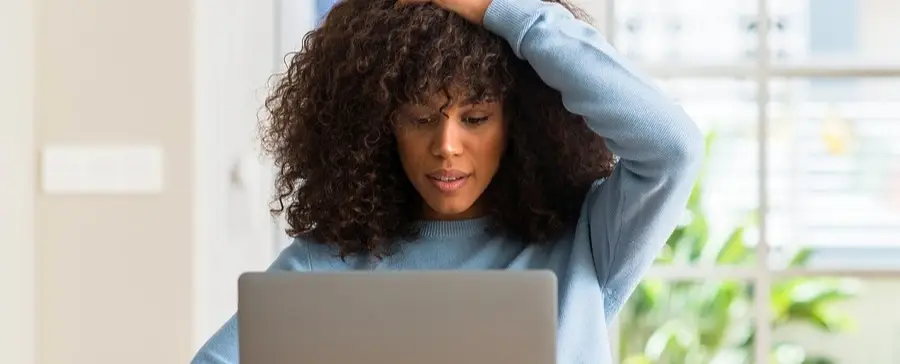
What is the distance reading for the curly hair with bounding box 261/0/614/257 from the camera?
1.18 m

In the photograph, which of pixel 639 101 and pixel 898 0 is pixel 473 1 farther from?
pixel 898 0

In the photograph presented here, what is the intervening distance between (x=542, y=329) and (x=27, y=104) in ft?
4.03

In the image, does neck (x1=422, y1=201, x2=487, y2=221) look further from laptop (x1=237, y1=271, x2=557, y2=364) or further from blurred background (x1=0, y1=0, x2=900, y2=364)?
blurred background (x1=0, y1=0, x2=900, y2=364)

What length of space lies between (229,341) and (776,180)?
152 centimetres

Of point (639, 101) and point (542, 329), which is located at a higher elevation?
point (639, 101)

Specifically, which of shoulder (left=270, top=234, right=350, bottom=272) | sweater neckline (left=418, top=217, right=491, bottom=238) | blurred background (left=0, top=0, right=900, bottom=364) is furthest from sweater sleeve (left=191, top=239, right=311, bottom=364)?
blurred background (left=0, top=0, right=900, bottom=364)

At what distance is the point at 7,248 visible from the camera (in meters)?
1.86

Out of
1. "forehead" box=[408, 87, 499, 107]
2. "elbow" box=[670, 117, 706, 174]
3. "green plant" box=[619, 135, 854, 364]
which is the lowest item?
"green plant" box=[619, 135, 854, 364]

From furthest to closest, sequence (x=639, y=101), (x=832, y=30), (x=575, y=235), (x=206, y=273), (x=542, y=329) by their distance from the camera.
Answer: (x=832, y=30) → (x=206, y=273) → (x=575, y=235) → (x=639, y=101) → (x=542, y=329)

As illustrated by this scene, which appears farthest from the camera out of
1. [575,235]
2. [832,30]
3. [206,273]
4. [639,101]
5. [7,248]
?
[832,30]

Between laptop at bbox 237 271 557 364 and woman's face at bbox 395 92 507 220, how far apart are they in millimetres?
227

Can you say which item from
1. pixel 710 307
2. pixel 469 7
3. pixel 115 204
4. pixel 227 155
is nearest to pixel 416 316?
pixel 469 7

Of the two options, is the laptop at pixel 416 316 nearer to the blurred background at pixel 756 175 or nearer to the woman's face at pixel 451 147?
the woman's face at pixel 451 147

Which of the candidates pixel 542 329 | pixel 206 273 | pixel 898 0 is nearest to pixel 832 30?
pixel 898 0
